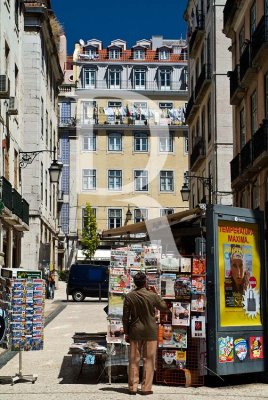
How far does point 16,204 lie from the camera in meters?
27.3

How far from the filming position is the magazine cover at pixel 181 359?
10.1m

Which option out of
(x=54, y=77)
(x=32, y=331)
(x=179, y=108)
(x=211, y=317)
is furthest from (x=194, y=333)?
(x=179, y=108)

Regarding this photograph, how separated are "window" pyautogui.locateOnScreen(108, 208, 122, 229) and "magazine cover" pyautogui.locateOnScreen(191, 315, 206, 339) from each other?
55.9m

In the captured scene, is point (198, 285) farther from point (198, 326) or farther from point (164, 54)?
point (164, 54)

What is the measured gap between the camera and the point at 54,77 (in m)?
45.3

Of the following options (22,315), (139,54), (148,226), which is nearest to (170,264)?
(22,315)

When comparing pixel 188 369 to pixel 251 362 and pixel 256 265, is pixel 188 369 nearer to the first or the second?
pixel 251 362

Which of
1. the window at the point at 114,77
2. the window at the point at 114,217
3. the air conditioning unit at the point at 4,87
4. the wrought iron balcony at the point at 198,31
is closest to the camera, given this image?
the air conditioning unit at the point at 4,87

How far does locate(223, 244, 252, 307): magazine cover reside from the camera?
33.5 ft

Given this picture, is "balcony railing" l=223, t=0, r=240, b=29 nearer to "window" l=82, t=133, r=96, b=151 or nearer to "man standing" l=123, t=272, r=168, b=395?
"man standing" l=123, t=272, r=168, b=395

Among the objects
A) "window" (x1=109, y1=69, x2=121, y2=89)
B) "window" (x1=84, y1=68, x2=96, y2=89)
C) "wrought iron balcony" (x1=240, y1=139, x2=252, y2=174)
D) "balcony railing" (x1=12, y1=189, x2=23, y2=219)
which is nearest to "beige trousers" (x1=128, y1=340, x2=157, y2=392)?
"wrought iron balcony" (x1=240, y1=139, x2=252, y2=174)

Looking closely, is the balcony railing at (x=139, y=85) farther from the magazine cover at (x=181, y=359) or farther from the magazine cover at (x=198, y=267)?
the magazine cover at (x=181, y=359)

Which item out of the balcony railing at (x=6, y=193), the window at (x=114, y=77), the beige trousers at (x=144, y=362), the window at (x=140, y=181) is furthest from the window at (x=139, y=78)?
the beige trousers at (x=144, y=362)

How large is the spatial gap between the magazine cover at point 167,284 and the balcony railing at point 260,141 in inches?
448
